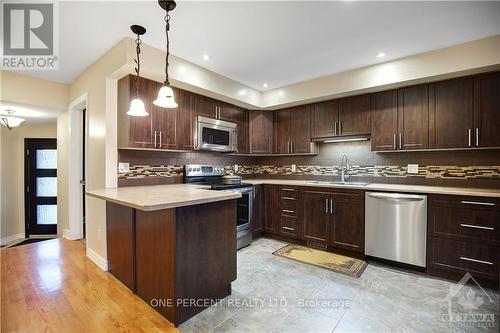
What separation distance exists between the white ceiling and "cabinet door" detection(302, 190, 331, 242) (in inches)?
70.5

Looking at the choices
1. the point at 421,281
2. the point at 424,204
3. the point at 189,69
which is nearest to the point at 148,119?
the point at 189,69

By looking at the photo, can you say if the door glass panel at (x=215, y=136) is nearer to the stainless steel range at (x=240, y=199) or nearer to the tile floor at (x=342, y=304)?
the stainless steel range at (x=240, y=199)

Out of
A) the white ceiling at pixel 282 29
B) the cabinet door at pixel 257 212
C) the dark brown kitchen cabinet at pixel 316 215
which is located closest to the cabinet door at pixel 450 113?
the white ceiling at pixel 282 29

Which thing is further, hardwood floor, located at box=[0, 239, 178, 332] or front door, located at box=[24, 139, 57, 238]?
front door, located at box=[24, 139, 57, 238]

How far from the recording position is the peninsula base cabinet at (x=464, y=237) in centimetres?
223

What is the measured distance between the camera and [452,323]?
1.76m

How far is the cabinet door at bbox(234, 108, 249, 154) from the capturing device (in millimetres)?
4039

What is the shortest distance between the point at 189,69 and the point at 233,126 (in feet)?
3.98

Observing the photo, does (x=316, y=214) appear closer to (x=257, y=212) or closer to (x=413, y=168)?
(x=257, y=212)

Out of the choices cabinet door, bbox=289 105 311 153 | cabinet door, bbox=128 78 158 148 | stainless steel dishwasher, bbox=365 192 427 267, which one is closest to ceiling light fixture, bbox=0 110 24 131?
cabinet door, bbox=128 78 158 148

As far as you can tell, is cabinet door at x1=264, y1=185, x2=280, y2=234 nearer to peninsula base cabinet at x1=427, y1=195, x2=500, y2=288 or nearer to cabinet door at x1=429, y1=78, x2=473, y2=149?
peninsula base cabinet at x1=427, y1=195, x2=500, y2=288

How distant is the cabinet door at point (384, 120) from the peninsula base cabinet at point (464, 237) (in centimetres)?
91

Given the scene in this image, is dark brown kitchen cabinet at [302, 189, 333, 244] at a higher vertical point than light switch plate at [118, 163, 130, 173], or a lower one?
lower

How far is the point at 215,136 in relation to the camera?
11.8ft
